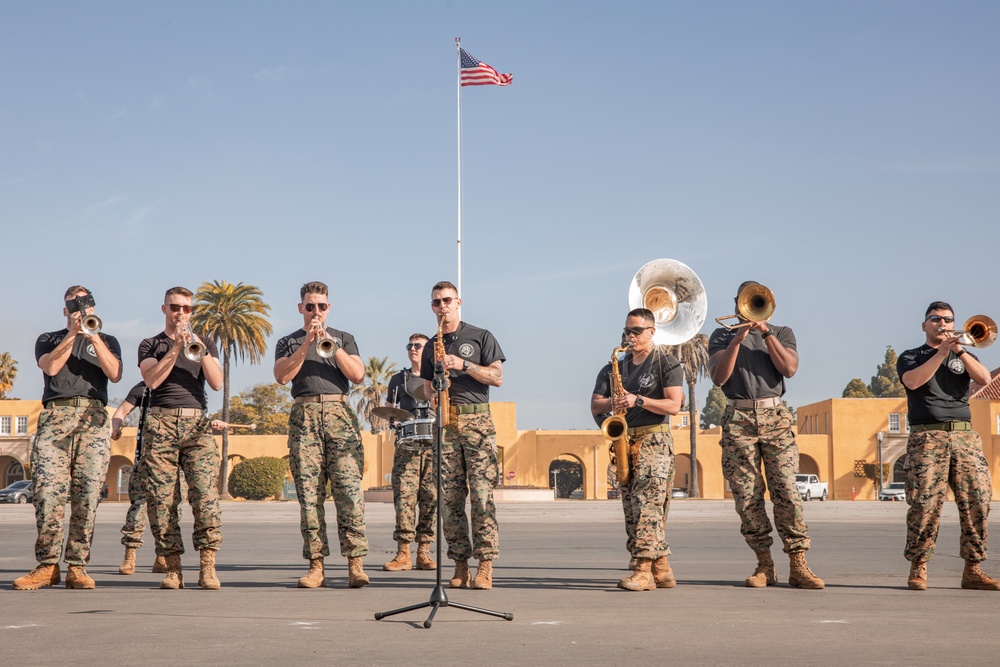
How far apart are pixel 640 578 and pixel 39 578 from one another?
15.8ft

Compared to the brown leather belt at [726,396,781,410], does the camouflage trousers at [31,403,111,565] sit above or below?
below

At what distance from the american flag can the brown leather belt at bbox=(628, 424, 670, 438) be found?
27.5 m

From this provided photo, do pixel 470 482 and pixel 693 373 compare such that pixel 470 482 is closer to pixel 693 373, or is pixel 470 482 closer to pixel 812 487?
pixel 812 487

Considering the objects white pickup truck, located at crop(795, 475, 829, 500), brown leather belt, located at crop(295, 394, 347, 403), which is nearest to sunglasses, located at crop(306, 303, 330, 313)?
brown leather belt, located at crop(295, 394, 347, 403)

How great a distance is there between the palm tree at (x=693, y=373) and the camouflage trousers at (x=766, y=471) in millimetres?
51995

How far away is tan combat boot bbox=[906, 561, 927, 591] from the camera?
8828mm

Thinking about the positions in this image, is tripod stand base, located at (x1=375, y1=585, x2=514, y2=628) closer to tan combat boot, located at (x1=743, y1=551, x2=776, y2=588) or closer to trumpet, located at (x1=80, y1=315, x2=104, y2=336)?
tan combat boot, located at (x1=743, y1=551, x2=776, y2=588)

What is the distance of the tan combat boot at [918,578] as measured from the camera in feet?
29.0

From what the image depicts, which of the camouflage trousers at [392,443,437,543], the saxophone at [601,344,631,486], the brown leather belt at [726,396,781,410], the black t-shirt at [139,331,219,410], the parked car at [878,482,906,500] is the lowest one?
the parked car at [878,482,906,500]

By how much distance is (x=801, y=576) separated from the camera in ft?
29.0

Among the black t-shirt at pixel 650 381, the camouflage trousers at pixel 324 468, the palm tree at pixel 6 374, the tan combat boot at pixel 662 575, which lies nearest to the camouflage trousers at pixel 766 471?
the black t-shirt at pixel 650 381

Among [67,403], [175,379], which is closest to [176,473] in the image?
[175,379]

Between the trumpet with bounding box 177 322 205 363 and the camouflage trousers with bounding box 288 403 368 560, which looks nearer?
the trumpet with bounding box 177 322 205 363

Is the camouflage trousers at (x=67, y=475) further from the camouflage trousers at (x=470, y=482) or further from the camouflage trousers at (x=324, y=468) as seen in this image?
the camouflage trousers at (x=470, y=482)
